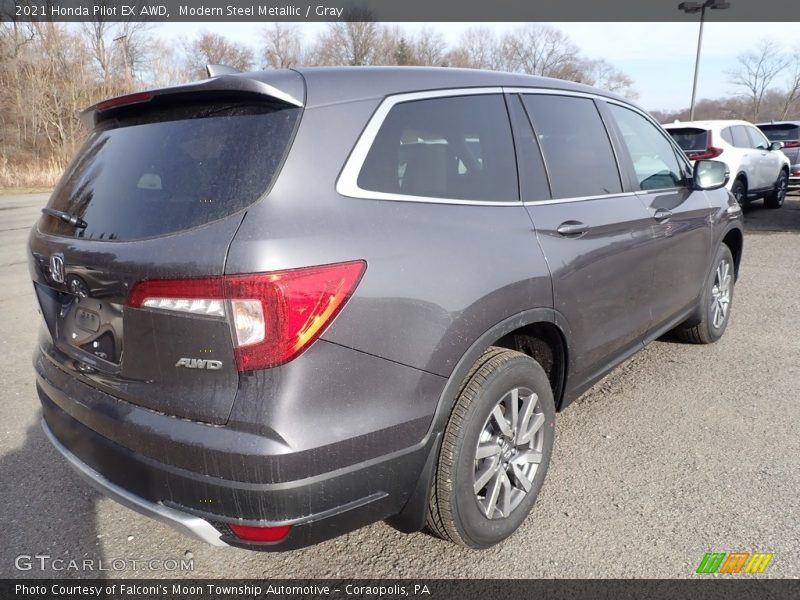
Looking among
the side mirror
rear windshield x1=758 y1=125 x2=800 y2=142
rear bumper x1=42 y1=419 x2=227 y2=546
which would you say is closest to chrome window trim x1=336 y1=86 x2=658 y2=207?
rear bumper x1=42 y1=419 x2=227 y2=546

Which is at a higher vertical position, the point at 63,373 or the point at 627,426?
the point at 63,373

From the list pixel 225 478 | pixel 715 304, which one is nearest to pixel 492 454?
pixel 225 478

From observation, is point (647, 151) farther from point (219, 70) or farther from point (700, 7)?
point (700, 7)

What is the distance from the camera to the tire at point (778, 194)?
12180mm

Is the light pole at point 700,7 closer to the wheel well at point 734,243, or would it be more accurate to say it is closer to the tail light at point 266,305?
the wheel well at point 734,243

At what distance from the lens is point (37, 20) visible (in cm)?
2844

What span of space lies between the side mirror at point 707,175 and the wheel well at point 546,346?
6.64 ft

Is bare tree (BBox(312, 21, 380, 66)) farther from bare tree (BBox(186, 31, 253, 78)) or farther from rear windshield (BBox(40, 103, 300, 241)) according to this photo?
rear windshield (BBox(40, 103, 300, 241))

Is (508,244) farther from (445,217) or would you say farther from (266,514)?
(266,514)

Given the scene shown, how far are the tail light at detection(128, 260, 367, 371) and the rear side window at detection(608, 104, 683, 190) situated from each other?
2.42 metres

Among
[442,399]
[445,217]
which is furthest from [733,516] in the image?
[445,217]

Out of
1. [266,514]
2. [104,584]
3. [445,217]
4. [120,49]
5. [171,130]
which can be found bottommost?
[104,584]

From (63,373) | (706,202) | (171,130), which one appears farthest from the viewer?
(706,202)

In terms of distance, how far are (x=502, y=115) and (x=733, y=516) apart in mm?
1991
